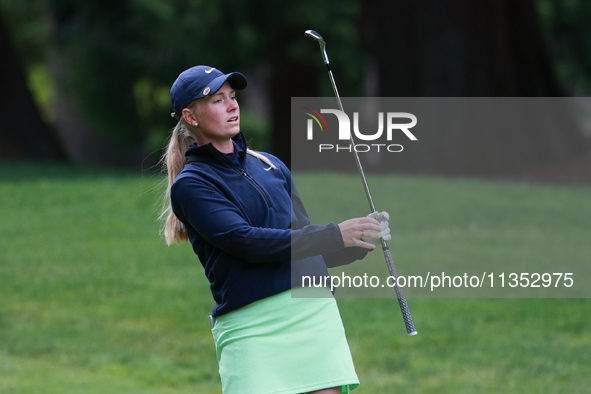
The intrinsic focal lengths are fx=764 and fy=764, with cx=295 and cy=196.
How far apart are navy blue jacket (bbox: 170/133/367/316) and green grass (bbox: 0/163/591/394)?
1377 mm

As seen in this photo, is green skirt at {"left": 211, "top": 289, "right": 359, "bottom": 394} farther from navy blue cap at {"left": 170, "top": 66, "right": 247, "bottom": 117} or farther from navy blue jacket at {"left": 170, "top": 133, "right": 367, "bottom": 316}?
navy blue cap at {"left": 170, "top": 66, "right": 247, "bottom": 117}

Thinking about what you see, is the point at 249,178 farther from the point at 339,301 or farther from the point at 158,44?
the point at 158,44

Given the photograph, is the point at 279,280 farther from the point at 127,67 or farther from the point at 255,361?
the point at 127,67

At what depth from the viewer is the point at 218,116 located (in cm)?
302

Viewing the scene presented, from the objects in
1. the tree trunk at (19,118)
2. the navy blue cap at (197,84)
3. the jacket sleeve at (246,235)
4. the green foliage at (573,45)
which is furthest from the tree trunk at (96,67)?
the jacket sleeve at (246,235)

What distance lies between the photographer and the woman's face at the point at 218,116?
301 centimetres

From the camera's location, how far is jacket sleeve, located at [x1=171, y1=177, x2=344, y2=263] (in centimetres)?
280

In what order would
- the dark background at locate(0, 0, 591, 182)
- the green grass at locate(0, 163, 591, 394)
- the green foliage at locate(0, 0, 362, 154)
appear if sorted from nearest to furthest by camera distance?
the green grass at locate(0, 163, 591, 394) → the dark background at locate(0, 0, 591, 182) → the green foliage at locate(0, 0, 362, 154)

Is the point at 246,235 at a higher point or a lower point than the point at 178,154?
lower

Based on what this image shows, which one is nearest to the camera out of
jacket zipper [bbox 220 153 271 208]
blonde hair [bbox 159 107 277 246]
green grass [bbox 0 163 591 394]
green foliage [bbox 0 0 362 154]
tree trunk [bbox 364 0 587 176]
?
jacket zipper [bbox 220 153 271 208]

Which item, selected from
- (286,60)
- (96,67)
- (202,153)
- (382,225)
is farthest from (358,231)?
(96,67)

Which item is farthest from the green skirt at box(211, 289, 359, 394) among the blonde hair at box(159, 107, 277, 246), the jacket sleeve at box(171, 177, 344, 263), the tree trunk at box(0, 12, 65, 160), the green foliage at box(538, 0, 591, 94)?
the green foliage at box(538, 0, 591, 94)

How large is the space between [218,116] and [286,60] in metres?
15.0

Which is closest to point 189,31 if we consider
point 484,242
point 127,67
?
point 127,67
